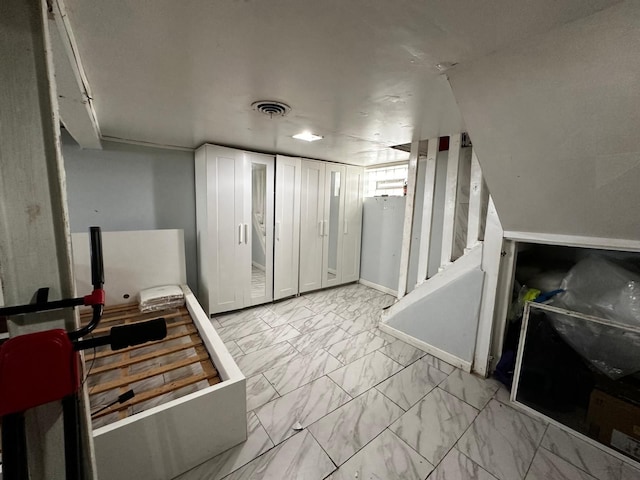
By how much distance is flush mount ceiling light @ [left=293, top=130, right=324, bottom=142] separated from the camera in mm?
2434

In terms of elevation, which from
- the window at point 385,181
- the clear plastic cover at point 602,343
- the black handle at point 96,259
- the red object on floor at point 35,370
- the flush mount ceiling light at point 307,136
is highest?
the flush mount ceiling light at point 307,136

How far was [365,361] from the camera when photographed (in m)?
2.36

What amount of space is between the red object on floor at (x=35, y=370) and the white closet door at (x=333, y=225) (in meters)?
3.43

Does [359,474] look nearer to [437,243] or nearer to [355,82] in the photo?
[355,82]

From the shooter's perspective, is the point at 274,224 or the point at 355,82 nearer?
the point at 355,82

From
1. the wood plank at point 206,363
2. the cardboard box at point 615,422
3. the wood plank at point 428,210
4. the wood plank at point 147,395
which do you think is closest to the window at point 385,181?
the wood plank at point 428,210

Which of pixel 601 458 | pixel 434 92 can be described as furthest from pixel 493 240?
pixel 601 458

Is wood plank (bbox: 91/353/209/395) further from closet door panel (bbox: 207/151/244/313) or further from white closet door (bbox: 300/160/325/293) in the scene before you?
white closet door (bbox: 300/160/325/293)

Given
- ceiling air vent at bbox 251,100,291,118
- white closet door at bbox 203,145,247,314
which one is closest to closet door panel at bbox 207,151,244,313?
white closet door at bbox 203,145,247,314

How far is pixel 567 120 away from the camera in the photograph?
1.15 m

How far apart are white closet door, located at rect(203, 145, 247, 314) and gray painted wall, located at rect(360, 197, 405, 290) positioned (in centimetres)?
215

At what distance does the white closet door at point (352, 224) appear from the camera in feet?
13.7

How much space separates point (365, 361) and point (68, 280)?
222cm

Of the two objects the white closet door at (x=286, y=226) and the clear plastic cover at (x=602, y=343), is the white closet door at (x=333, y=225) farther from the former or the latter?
the clear plastic cover at (x=602, y=343)
